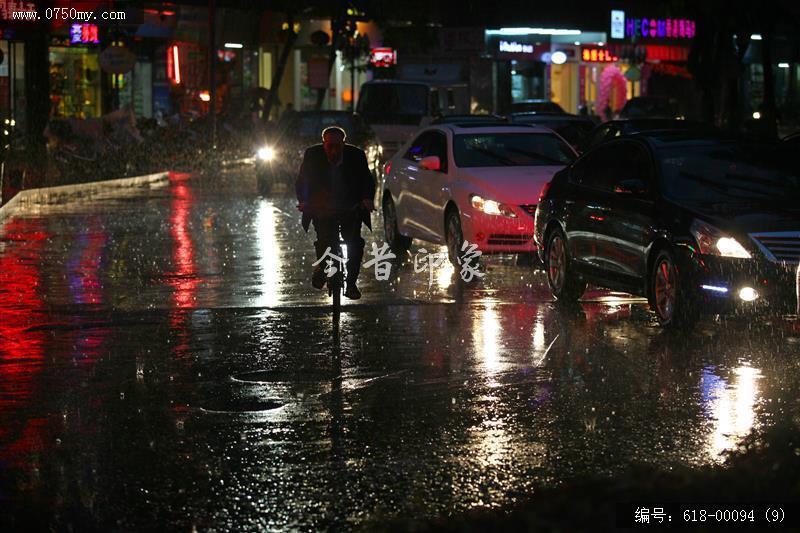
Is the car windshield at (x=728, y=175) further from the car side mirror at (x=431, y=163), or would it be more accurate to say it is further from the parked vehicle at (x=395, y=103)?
the parked vehicle at (x=395, y=103)

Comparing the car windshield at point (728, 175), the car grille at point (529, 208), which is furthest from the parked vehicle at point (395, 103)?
Result: the car windshield at point (728, 175)

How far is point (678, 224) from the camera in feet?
41.5

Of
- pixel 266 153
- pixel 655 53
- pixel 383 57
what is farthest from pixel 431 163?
pixel 655 53

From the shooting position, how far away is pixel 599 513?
15.4 ft

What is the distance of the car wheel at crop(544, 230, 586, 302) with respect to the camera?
577 inches

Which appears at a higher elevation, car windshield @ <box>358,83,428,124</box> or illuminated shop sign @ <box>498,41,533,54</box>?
illuminated shop sign @ <box>498,41,533,54</box>

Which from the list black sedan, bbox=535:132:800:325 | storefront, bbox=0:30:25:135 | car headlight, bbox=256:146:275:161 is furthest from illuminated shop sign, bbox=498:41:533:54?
black sedan, bbox=535:132:800:325

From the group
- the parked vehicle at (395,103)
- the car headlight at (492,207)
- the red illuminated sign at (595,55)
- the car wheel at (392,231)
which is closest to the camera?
the car headlight at (492,207)

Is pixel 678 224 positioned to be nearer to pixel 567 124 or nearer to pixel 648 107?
pixel 567 124

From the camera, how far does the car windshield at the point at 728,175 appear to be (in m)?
13.1

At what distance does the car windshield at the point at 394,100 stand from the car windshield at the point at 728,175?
101 ft

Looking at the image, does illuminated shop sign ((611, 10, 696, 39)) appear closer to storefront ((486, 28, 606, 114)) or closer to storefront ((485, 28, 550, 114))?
storefront ((486, 28, 606, 114))

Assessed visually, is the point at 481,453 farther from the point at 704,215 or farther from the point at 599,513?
the point at 704,215

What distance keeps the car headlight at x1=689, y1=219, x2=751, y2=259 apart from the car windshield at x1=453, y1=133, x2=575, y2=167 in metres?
6.23
